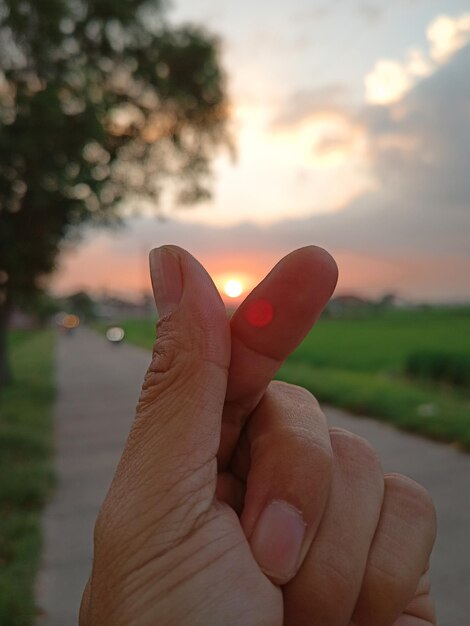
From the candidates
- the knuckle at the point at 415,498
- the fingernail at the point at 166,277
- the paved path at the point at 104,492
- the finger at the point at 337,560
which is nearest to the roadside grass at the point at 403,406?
the paved path at the point at 104,492

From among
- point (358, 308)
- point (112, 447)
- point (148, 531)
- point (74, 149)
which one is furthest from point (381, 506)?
point (358, 308)

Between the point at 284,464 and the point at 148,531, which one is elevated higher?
the point at 284,464

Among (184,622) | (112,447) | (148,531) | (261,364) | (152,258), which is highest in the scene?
(152,258)

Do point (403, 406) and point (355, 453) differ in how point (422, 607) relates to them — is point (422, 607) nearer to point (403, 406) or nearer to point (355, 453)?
point (355, 453)

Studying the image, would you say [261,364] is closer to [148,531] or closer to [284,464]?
[284,464]

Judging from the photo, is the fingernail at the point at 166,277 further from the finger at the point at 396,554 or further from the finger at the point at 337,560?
the finger at the point at 396,554

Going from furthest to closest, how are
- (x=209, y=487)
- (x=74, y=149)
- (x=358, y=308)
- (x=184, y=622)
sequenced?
(x=358, y=308), (x=74, y=149), (x=209, y=487), (x=184, y=622)

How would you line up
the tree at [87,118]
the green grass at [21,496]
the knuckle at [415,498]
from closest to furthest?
the knuckle at [415,498] < the green grass at [21,496] < the tree at [87,118]

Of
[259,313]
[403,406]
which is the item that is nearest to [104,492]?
[403,406]
